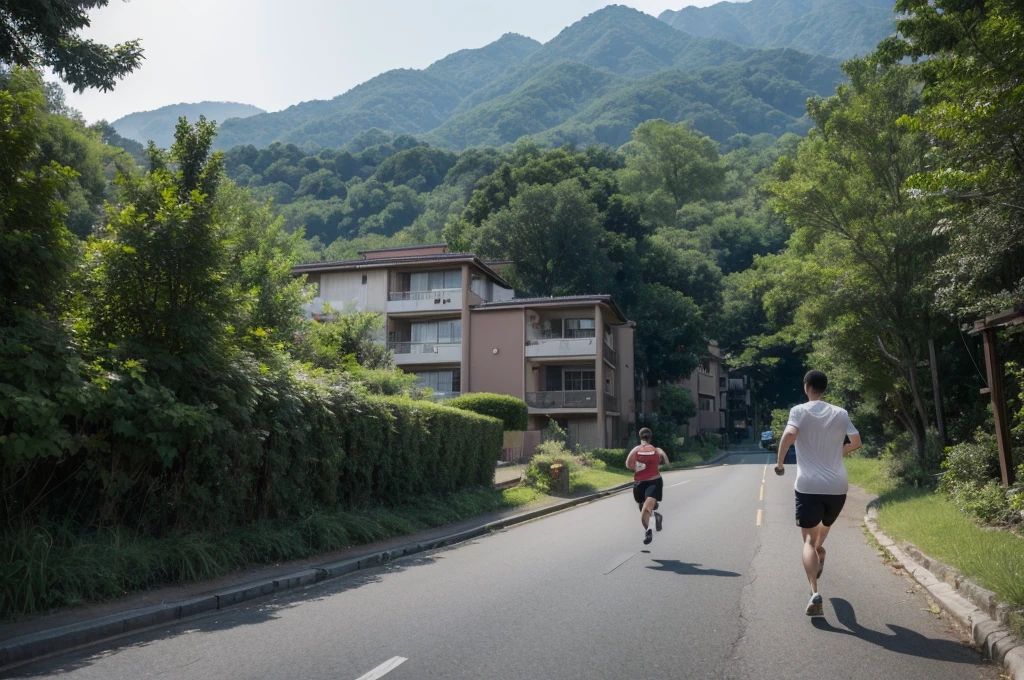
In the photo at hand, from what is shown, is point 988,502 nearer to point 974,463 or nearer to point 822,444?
point 974,463

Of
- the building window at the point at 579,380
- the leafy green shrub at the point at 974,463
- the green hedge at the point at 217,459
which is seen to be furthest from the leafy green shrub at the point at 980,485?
the building window at the point at 579,380

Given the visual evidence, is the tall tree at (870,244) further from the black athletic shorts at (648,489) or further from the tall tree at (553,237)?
the tall tree at (553,237)

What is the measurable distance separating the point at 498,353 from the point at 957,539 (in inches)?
1323

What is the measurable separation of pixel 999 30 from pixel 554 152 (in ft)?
178

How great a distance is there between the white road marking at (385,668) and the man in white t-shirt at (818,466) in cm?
383

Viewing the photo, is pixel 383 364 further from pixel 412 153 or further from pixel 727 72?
pixel 727 72

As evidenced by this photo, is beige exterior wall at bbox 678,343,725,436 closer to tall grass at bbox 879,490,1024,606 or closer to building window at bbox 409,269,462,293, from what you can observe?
building window at bbox 409,269,462,293

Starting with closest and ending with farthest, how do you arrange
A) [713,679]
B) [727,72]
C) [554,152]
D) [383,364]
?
[713,679] < [383,364] < [554,152] < [727,72]

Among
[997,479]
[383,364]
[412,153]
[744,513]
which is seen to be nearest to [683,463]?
[383,364]

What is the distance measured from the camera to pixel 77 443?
799cm

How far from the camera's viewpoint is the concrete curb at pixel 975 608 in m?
5.45

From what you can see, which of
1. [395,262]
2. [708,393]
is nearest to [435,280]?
[395,262]

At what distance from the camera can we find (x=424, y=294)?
43.2 metres

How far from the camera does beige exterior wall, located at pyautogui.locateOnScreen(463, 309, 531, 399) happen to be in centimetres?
4219
